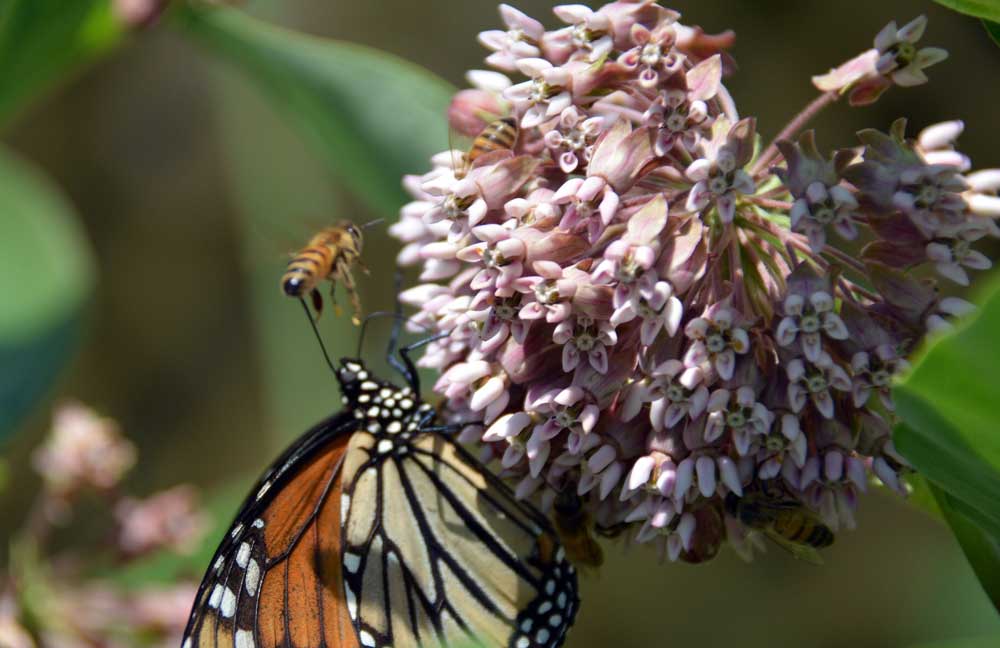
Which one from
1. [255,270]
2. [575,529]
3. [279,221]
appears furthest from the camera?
[255,270]

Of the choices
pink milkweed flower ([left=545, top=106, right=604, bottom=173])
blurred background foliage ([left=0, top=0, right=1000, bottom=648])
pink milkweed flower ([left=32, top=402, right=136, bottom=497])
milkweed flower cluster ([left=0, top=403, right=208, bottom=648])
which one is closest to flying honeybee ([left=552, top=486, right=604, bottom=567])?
pink milkweed flower ([left=545, top=106, right=604, bottom=173])

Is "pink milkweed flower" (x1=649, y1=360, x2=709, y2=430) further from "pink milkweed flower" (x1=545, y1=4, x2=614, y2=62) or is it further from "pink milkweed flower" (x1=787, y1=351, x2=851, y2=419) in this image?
"pink milkweed flower" (x1=545, y1=4, x2=614, y2=62)

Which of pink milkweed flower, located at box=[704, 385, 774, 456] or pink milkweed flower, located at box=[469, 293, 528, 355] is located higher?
pink milkweed flower, located at box=[469, 293, 528, 355]

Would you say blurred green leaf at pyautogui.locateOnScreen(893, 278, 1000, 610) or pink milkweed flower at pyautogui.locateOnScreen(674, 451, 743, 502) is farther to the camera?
pink milkweed flower at pyautogui.locateOnScreen(674, 451, 743, 502)

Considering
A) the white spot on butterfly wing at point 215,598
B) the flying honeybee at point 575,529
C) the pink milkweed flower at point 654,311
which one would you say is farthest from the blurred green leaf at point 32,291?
the pink milkweed flower at point 654,311

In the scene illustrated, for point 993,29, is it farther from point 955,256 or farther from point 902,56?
point 955,256

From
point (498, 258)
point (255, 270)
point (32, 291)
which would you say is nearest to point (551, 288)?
point (498, 258)
